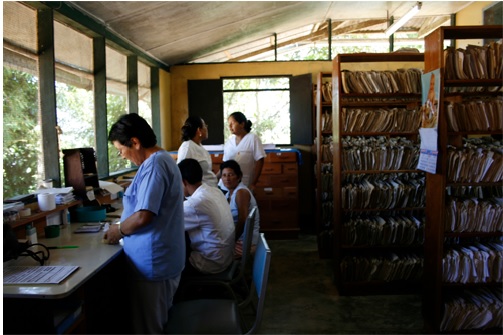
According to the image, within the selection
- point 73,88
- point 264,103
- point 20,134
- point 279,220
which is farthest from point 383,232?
point 264,103

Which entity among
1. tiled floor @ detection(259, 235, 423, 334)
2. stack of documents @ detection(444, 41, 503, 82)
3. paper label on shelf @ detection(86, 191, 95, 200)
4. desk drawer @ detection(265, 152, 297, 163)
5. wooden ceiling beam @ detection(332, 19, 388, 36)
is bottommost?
tiled floor @ detection(259, 235, 423, 334)

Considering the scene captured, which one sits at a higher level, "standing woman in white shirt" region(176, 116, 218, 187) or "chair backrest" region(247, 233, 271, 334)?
"standing woman in white shirt" region(176, 116, 218, 187)

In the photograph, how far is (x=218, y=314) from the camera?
2172 mm

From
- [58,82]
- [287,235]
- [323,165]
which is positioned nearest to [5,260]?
[58,82]

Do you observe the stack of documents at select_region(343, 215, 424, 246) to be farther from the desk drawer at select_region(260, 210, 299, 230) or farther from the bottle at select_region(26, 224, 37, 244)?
the bottle at select_region(26, 224, 37, 244)

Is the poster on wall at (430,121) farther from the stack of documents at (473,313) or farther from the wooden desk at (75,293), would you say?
the wooden desk at (75,293)

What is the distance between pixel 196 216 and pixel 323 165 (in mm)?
2675

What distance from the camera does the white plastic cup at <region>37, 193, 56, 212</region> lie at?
2904 millimetres

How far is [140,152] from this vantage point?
226 cm

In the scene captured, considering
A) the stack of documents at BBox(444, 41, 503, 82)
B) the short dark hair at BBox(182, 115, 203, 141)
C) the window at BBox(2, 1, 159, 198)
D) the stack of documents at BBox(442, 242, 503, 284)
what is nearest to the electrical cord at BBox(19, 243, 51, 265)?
the window at BBox(2, 1, 159, 198)

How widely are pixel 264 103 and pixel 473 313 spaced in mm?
4650

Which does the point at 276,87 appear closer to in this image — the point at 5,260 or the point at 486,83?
the point at 486,83

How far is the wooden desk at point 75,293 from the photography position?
1842mm

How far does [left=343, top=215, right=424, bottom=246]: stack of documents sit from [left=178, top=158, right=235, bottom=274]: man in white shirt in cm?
143
